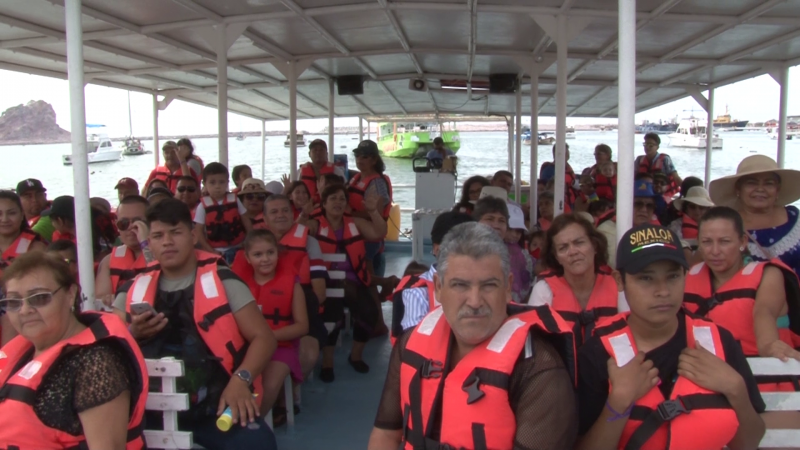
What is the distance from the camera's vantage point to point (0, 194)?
3605 mm

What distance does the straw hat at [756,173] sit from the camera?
2.74 m

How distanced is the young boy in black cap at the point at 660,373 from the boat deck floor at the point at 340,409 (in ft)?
5.59

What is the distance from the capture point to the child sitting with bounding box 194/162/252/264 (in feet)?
14.1

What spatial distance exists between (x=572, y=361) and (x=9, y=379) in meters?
1.71

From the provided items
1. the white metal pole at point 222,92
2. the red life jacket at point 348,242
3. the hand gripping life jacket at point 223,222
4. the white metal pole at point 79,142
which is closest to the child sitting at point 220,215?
the hand gripping life jacket at point 223,222

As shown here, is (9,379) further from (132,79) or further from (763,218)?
(132,79)

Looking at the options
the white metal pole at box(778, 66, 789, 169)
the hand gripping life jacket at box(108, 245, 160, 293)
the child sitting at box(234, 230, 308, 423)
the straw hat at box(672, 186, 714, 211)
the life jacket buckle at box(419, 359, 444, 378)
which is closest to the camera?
the life jacket buckle at box(419, 359, 444, 378)

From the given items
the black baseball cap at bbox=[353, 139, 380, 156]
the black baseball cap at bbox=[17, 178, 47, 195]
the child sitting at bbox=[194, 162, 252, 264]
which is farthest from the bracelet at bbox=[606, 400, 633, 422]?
the black baseball cap at bbox=[17, 178, 47, 195]

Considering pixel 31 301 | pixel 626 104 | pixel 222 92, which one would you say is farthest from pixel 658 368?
pixel 222 92

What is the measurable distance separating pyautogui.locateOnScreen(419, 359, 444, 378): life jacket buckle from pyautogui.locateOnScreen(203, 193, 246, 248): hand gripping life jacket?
3032mm

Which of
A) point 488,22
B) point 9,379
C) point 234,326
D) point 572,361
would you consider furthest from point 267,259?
point 488,22

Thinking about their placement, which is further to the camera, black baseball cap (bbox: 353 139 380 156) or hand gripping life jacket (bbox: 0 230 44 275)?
black baseball cap (bbox: 353 139 380 156)

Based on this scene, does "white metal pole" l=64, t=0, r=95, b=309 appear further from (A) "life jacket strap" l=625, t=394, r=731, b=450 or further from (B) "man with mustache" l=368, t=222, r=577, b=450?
(A) "life jacket strap" l=625, t=394, r=731, b=450

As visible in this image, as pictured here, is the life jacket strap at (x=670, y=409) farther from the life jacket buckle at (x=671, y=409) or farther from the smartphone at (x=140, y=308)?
the smartphone at (x=140, y=308)
